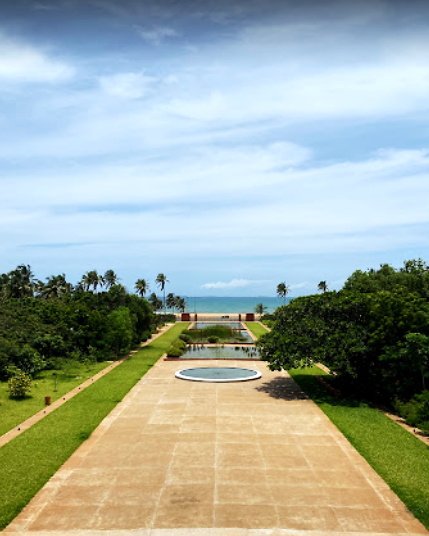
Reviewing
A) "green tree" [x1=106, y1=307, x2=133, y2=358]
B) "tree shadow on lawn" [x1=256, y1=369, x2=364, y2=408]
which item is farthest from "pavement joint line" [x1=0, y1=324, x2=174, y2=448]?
"tree shadow on lawn" [x1=256, y1=369, x2=364, y2=408]

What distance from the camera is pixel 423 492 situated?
47.0 feet

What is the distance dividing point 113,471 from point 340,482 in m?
7.59

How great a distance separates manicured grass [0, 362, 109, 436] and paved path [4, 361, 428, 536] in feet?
15.2

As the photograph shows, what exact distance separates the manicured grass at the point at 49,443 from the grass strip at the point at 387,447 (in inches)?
440

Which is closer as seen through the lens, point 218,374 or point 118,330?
point 218,374

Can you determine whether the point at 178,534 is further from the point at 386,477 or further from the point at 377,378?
the point at 377,378

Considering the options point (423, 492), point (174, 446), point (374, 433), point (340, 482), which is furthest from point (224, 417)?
point (423, 492)

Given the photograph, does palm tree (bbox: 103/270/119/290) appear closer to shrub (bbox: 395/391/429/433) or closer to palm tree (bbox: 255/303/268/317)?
palm tree (bbox: 255/303/268/317)

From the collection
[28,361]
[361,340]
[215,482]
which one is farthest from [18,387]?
[361,340]

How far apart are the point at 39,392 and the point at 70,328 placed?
12.6 m

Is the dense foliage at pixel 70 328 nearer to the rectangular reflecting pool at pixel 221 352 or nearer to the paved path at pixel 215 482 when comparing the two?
the rectangular reflecting pool at pixel 221 352

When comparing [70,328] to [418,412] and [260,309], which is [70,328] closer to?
[418,412]

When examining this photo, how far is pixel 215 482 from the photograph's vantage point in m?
14.9

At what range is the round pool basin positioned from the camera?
3206 cm
